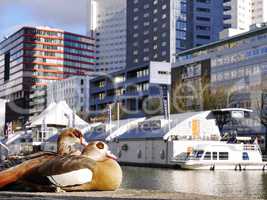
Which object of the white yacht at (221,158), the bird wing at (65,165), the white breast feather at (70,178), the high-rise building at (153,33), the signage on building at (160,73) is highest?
the high-rise building at (153,33)

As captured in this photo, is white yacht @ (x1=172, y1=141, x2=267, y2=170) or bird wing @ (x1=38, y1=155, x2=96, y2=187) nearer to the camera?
bird wing @ (x1=38, y1=155, x2=96, y2=187)

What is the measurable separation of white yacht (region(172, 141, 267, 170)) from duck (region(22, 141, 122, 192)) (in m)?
44.4

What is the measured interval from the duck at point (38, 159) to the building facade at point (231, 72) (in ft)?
284

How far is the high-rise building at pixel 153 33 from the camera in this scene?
183 m

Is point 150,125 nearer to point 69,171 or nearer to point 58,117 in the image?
point 58,117

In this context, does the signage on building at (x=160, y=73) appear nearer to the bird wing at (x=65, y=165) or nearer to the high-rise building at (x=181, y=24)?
the bird wing at (x=65, y=165)

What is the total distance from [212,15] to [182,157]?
130401mm

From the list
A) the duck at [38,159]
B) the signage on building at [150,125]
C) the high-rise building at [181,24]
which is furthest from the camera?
the high-rise building at [181,24]

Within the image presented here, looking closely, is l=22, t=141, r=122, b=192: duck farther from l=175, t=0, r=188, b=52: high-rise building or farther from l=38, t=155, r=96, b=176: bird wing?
l=175, t=0, r=188, b=52: high-rise building

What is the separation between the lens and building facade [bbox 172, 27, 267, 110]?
110688 millimetres

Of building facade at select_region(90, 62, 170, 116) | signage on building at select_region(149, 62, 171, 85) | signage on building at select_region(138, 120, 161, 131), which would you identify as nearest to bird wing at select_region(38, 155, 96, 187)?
signage on building at select_region(138, 120, 161, 131)

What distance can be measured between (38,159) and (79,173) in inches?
70.0

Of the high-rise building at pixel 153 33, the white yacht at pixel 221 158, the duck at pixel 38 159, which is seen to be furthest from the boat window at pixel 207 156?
the high-rise building at pixel 153 33

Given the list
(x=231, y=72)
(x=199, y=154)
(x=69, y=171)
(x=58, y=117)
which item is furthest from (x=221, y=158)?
(x=231, y=72)
